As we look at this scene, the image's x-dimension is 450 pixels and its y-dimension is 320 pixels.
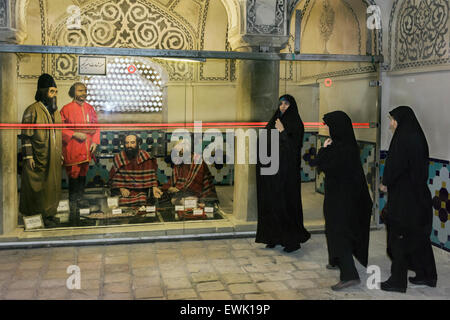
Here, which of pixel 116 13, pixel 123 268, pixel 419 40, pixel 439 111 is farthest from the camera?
pixel 116 13

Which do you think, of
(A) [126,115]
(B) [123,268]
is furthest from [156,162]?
(B) [123,268]

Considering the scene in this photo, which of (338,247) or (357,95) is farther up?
(357,95)

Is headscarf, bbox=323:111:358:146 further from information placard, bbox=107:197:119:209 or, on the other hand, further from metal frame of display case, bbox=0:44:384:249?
information placard, bbox=107:197:119:209

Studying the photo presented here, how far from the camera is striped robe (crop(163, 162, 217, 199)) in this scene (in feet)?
20.9

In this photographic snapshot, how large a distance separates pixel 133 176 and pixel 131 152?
30 cm

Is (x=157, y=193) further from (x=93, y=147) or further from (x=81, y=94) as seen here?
(x=81, y=94)

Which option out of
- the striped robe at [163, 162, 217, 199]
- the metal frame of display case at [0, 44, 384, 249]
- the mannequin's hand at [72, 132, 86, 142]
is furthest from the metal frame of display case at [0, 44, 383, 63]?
the striped robe at [163, 162, 217, 199]

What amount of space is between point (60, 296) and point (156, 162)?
7.81 feet

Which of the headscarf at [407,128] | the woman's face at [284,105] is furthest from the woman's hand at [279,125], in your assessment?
the headscarf at [407,128]

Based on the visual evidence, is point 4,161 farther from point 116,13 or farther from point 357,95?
point 357,95

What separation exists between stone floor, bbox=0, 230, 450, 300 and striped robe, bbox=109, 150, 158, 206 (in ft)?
2.26

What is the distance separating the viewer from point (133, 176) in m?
6.33

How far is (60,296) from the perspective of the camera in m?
4.27

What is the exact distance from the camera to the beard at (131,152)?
20.5 feet
